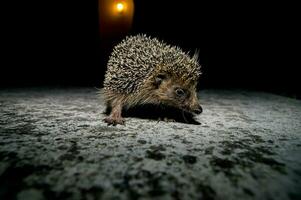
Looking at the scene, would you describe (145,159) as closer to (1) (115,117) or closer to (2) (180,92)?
(1) (115,117)

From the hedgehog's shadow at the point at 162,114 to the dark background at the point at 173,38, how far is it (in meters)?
4.22

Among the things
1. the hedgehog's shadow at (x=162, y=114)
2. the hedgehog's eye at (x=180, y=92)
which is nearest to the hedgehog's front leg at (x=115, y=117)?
the hedgehog's shadow at (x=162, y=114)

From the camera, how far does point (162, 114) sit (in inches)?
126

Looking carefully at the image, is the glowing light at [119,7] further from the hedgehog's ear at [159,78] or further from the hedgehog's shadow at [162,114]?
the hedgehog's ear at [159,78]

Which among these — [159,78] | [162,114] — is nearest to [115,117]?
[162,114]

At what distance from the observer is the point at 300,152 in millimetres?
1855

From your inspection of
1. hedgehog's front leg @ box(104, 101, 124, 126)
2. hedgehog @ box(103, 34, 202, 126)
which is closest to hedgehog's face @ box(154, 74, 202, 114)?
hedgehog @ box(103, 34, 202, 126)

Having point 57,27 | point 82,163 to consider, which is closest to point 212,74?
point 57,27

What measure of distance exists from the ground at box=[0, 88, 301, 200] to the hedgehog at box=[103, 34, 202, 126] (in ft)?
1.67

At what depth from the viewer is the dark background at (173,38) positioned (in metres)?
8.16

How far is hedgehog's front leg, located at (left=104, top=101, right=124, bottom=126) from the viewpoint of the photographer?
256 centimetres

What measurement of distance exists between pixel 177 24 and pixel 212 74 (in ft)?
9.69

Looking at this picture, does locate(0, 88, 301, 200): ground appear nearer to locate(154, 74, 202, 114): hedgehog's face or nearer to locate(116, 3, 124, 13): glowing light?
locate(154, 74, 202, 114): hedgehog's face

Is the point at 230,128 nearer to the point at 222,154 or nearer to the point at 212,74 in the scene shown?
the point at 222,154
